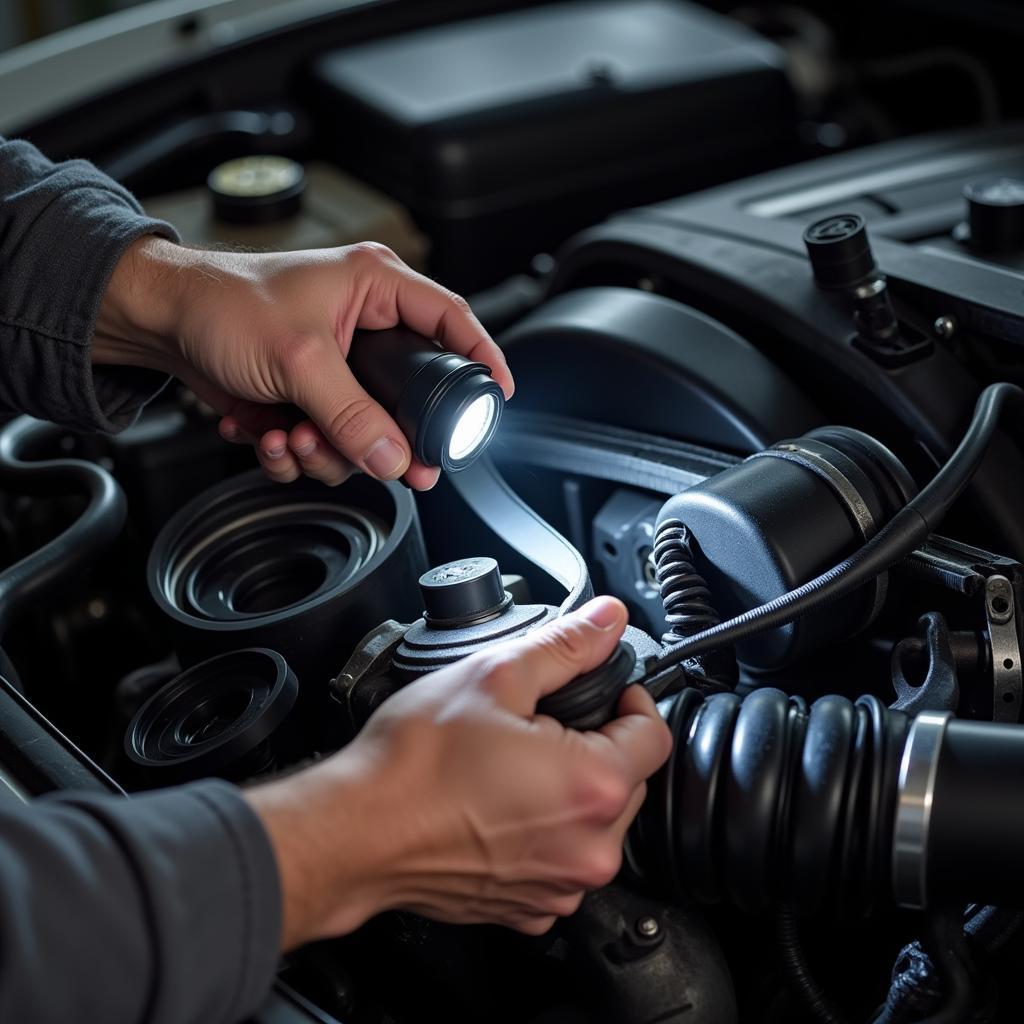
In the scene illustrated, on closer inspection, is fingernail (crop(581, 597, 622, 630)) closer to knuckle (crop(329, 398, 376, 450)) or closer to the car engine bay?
the car engine bay

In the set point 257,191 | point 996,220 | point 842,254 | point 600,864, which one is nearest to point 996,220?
point 996,220

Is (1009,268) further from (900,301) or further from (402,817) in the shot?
(402,817)

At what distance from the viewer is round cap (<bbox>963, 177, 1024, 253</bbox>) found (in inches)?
44.9

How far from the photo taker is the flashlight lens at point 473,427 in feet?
3.10

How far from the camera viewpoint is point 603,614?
78 centimetres

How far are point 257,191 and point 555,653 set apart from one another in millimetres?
986

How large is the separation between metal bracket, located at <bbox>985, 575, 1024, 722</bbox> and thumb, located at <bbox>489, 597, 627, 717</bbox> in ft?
0.86

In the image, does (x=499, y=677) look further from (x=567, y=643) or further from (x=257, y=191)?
(x=257, y=191)

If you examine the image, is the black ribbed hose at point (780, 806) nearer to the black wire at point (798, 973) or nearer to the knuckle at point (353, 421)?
the black wire at point (798, 973)

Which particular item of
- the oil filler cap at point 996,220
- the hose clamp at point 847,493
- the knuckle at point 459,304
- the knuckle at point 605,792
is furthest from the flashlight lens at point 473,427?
the oil filler cap at point 996,220

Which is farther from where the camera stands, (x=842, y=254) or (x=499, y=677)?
(x=842, y=254)

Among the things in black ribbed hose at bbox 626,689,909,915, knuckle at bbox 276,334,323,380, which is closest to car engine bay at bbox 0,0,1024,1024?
black ribbed hose at bbox 626,689,909,915

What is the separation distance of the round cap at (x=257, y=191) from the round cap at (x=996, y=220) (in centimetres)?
79

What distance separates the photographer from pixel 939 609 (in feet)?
3.16
